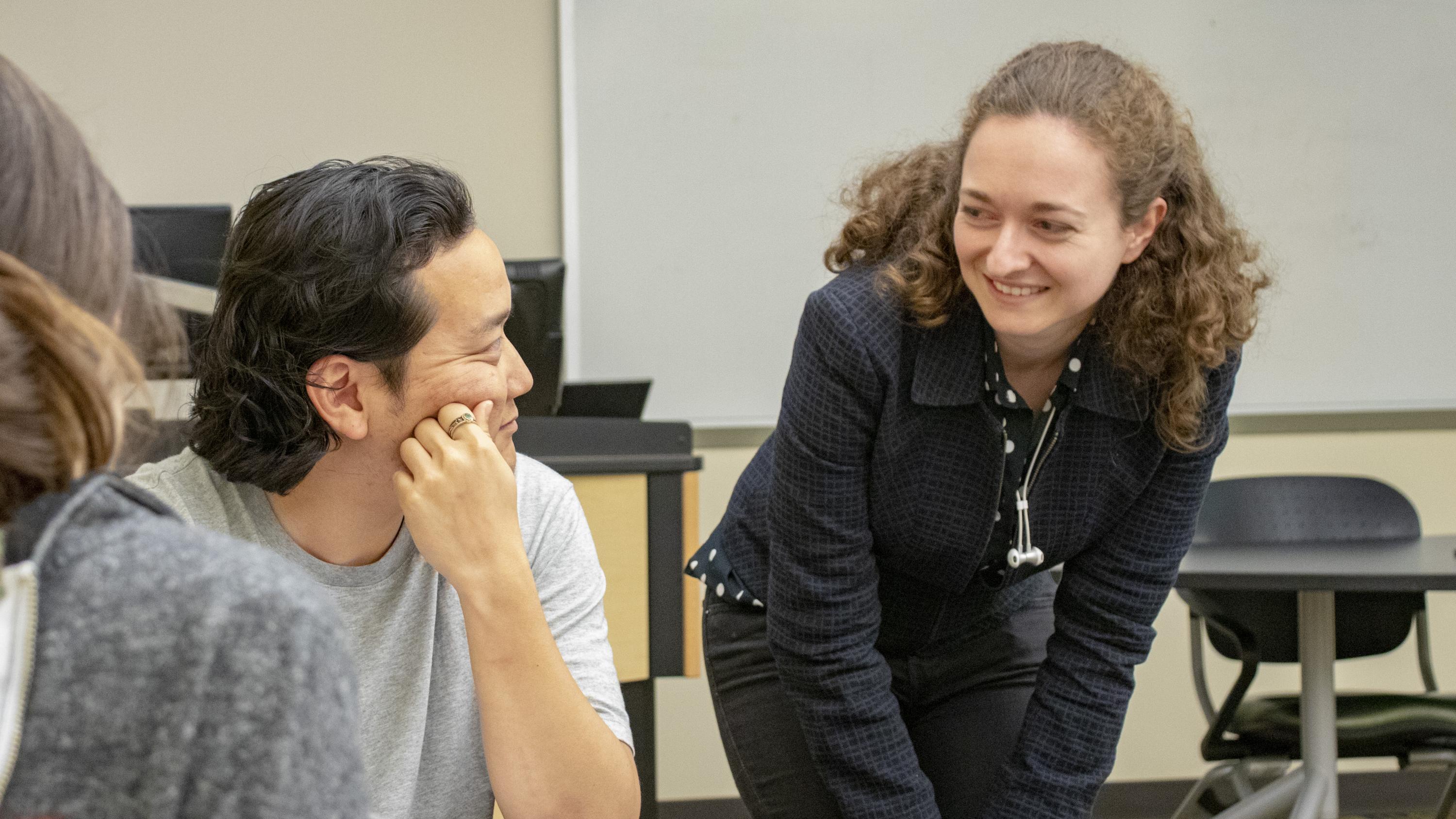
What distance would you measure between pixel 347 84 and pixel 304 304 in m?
2.17

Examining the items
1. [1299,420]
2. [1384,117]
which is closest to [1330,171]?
[1384,117]

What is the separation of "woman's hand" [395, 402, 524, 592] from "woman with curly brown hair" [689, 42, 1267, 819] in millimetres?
404

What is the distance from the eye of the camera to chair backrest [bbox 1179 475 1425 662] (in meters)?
2.26

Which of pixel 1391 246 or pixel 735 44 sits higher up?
pixel 735 44

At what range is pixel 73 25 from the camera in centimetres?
294

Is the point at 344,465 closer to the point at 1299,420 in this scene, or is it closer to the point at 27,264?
the point at 27,264

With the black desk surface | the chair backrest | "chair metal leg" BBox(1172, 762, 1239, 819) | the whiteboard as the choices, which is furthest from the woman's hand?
the whiteboard

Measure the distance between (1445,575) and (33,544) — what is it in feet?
6.07

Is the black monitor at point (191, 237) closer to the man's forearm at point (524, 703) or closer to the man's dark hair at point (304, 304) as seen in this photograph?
the man's dark hair at point (304, 304)

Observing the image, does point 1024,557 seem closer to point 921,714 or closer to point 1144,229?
point 921,714

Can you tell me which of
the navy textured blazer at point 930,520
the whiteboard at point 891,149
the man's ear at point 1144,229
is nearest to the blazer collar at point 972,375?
the navy textured blazer at point 930,520

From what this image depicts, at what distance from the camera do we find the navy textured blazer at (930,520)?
131 cm

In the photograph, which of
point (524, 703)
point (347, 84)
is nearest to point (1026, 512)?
point (524, 703)

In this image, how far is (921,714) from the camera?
148 cm
